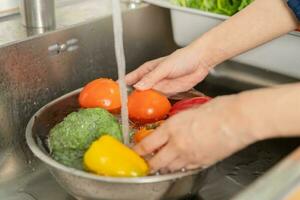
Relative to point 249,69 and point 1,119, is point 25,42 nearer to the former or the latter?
point 1,119

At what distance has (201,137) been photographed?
0.58m

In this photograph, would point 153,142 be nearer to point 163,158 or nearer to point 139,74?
point 163,158

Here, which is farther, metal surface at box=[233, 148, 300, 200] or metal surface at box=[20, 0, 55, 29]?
metal surface at box=[20, 0, 55, 29]

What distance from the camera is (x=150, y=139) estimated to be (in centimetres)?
61

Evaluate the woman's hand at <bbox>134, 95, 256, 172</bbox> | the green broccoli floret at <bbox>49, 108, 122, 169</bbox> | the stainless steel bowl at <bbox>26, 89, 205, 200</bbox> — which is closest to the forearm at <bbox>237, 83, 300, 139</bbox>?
the woman's hand at <bbox>134, 95, 256, 172</bbox>

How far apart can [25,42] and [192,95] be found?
301 millimetres

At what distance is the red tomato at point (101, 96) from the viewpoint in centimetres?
77

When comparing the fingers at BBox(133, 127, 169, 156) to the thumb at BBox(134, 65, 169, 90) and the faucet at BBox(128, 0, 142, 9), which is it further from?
the faucet at BBox(128, 0, 142, 9)

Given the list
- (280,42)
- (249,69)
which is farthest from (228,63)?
(280,42)

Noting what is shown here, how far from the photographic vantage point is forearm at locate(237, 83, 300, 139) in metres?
0.55

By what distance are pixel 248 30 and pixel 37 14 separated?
14.9 inches

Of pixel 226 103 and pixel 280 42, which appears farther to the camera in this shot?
pixel 280 42

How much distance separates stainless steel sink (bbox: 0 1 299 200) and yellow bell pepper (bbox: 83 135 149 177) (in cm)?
19

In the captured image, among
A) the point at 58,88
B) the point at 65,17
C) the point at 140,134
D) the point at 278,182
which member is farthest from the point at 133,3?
the point at 278,182
